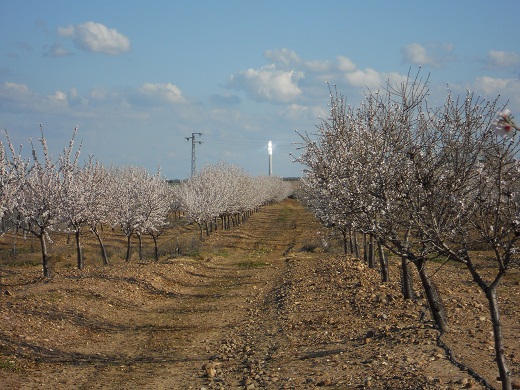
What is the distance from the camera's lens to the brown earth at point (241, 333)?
9688 millimetres

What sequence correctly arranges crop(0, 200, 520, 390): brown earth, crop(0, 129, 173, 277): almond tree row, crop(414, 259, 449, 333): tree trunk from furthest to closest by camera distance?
1. crop(0, 129, 173, 277): almond tree row
2. crop(414, 259, 449, 333): tree trunk
3. crop(0, 200, 520, 390): brown earth

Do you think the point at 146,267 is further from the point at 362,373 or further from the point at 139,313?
the point at 362,373

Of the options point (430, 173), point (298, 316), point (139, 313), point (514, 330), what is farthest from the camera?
point (139, 313)

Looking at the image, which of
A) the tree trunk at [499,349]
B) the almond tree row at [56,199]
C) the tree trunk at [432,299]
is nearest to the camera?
the tree trunk at [499,349]

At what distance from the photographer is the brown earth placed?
969 centimetres

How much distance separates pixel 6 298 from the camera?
1553 centimetres

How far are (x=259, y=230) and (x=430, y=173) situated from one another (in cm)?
5332

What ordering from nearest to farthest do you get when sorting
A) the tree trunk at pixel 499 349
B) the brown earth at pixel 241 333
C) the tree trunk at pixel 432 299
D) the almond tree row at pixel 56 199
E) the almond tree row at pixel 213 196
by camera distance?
1. the tree trunk at pixel 499 349
2. the brown earth at pixel 241 333
3. the tree trunk at pixel 432 299
4. the almond tree row at pixel 56 199
5. the almond tree row at pixel 213 196

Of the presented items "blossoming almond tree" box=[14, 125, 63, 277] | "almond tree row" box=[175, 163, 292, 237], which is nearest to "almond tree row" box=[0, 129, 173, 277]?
"blossoming almond tree" box=[14, 125, 63, 277]

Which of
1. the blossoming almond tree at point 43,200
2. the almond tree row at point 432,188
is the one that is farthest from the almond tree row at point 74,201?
the almond tree row at point 432,188

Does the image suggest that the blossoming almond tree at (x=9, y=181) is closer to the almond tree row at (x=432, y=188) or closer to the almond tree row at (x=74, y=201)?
the almond tree row at (x=74, y=201)

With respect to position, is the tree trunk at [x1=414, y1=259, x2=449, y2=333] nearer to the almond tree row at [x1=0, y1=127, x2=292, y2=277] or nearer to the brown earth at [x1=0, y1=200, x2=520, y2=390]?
the brown earth at [x1=0, y1=200, x2=520, y2=390]

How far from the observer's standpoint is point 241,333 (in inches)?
558

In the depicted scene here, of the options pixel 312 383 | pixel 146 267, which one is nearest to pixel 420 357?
pixel 312 383
